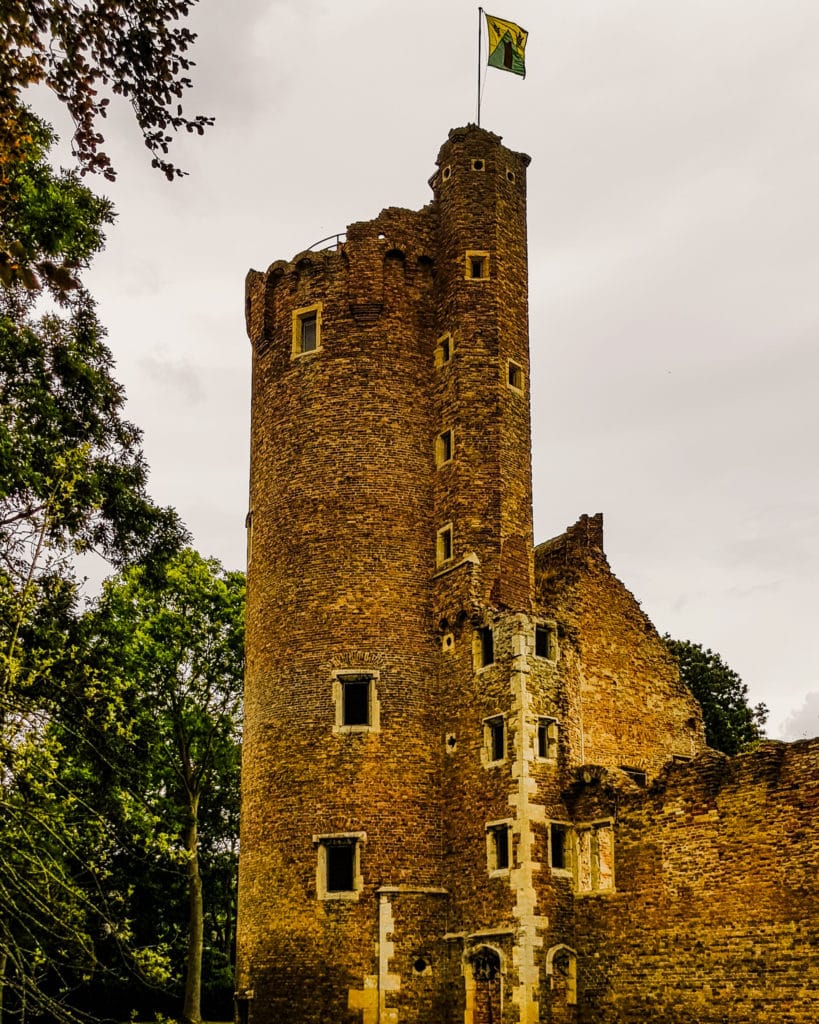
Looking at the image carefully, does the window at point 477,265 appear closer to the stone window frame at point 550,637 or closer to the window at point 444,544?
the window at point 444,544

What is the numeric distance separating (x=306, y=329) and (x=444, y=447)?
17.1 ft

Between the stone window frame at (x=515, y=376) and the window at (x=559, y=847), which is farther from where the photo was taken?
the stone window frame at (x=515, y=376)

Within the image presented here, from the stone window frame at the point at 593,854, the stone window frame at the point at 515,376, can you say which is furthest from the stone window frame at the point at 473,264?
the stone window frame at the point at 593,854

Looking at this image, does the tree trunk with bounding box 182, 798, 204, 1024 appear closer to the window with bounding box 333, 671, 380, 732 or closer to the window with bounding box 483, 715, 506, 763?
the window with bounding box 333, 671, 380, 732

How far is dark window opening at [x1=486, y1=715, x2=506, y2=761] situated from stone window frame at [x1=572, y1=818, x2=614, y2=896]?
87.2 inches

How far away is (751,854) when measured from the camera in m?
22.5

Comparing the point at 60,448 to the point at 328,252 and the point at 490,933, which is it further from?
the point at 328,252

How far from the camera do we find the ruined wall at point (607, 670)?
1127 inches

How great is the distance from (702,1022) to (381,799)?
8495mm

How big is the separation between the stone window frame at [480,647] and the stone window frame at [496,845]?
3503mm

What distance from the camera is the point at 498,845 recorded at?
2641 cm

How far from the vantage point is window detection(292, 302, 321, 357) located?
32.4 metres

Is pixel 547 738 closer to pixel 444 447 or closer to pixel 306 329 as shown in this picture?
pixel 444 447

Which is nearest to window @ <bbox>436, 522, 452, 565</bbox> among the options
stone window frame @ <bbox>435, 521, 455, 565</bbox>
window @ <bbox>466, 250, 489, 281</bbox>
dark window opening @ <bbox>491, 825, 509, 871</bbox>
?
stone window frame @ <bbox>435, 521, 455, 565</bbox>
